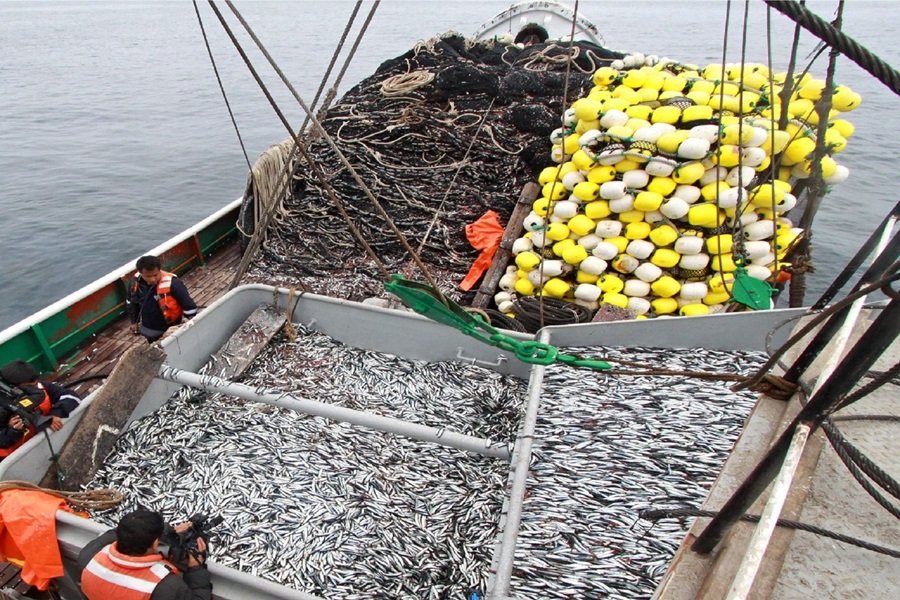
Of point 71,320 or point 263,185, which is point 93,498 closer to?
point 71,320

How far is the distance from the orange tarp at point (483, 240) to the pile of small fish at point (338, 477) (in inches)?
89.4

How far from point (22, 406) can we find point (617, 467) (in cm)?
479

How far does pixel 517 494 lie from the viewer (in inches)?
143

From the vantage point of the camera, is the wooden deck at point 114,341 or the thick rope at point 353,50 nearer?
the thick rope at point 353,50

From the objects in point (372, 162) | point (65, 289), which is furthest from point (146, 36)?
point (372, 162)

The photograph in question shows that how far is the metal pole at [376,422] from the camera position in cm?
418

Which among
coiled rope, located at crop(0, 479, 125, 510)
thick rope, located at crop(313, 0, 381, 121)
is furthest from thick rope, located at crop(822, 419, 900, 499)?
coiled rope, located at crop(0, 479, 125, 510)

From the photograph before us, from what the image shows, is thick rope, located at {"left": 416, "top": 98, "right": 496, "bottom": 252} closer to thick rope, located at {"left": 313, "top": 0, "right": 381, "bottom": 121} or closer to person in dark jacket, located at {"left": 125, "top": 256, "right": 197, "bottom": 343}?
thick rope, located at {"left": 313, "top": 0, "right": 381, "bottom": 121}

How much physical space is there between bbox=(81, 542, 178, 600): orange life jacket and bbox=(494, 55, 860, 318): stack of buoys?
473 cm

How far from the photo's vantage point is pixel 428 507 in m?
4.33

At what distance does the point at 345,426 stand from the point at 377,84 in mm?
9640

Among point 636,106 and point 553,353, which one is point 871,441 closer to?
point 553,353

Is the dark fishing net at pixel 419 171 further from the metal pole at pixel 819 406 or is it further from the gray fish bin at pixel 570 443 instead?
the metal pole at pixel 819 406

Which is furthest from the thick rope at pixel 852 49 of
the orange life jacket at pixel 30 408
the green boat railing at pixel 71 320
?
the green boat railing at pixel 71 320
